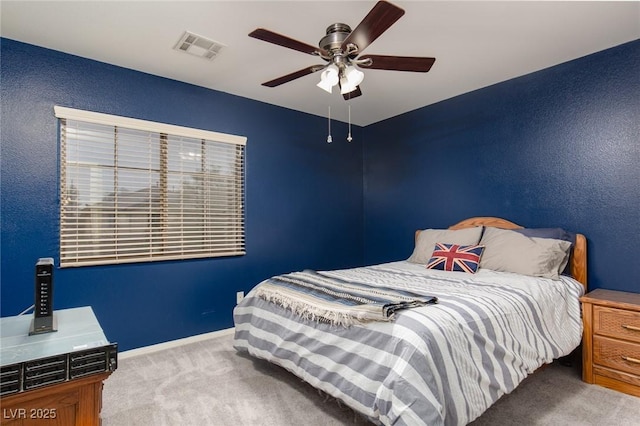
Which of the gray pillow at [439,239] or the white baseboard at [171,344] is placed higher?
the gray pillow at [439,239]

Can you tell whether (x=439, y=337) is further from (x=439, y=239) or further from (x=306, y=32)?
(x=306, y=32)

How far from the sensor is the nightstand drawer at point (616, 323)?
2.16 metres

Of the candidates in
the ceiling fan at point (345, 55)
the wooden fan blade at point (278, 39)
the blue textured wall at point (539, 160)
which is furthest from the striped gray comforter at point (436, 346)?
the wooden fan blade at point (278, 39)

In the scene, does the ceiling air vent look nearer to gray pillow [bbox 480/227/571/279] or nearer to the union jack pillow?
the union jack pillow

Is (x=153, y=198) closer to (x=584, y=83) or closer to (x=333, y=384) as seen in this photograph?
(x=333, y=384)

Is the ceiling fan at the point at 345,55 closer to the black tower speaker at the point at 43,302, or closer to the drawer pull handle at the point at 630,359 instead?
the black tower speaker at the point at 43,302

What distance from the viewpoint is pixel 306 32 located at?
2.37 meters

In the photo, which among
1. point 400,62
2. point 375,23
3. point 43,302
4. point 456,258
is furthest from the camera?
point 456,258

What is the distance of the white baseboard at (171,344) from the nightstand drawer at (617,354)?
3.04m

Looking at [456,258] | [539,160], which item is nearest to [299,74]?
[456,258]

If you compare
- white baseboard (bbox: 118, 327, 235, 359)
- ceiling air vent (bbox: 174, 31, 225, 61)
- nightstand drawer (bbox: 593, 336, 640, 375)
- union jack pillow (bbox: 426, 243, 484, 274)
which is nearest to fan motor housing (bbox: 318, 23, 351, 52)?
ceiling air vent (bbox: 174, 31, 225, 61)

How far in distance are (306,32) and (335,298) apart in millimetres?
1828

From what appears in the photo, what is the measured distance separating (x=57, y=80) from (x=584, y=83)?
13.9 feet

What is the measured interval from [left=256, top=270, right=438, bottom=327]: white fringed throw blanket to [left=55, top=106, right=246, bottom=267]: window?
111 centimetres
